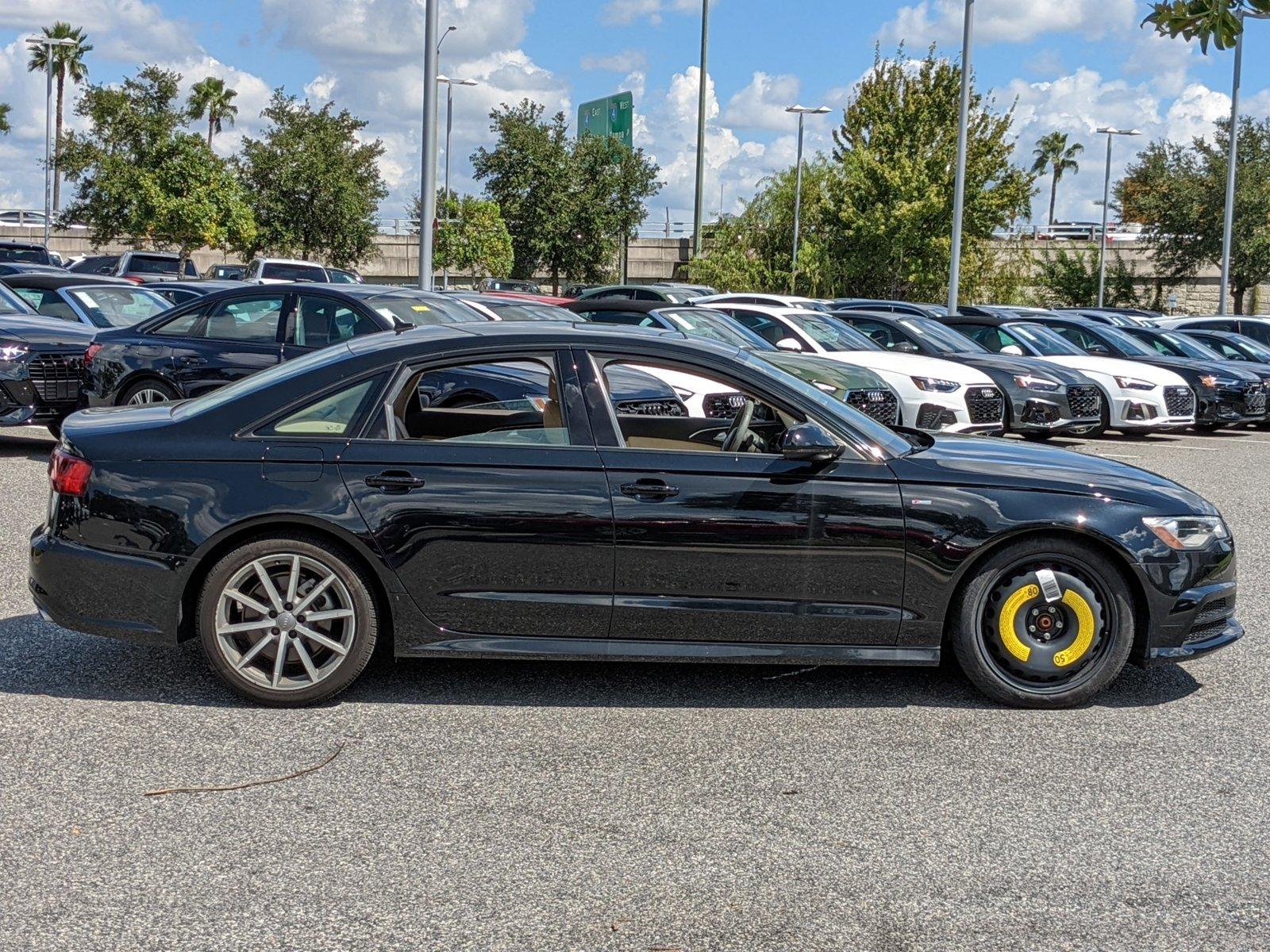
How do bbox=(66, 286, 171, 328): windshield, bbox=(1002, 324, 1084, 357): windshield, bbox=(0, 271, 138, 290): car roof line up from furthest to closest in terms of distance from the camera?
bbox=(1002, 324, 1084, 357): windshield < bbox=(0, 271, 138, 290): car roof < bbox=(66, 286, 171, 328): windshield

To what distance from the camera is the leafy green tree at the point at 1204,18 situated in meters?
9.91

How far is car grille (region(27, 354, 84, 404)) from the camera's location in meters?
12.2

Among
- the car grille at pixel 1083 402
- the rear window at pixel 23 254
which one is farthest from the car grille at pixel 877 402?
the rear window at pixel 23 254

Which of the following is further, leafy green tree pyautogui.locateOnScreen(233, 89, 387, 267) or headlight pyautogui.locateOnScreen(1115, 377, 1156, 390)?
leafy green tree pyautogui.locateOnScreen(233, 89, 387, 267)

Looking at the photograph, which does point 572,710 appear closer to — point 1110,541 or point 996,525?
point 996,525

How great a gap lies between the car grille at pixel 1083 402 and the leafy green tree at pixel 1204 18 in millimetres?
7065

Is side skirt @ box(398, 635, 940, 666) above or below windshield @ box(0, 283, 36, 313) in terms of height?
below

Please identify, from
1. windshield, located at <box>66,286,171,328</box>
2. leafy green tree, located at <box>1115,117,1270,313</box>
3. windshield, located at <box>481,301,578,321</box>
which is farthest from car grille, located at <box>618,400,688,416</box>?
leafy green tree, located at <box>1115,117,1270,313</box>

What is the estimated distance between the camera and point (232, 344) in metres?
12.2

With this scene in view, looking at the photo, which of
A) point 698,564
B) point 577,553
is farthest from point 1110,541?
point 577,553

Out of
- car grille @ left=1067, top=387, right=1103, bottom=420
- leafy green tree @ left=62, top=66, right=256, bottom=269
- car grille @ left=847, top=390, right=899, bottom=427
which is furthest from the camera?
leafy green tree @ left=62, top=66, right=256, bottom=269

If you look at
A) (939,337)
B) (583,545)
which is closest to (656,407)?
(583,545)

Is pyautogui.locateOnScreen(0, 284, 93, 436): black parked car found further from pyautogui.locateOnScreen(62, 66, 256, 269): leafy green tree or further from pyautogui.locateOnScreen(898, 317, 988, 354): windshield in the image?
pyautogui.locateOnScreen(62, 66, 256, 269): leafy green tree

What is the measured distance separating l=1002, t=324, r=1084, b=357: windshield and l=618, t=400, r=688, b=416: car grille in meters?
13.0
